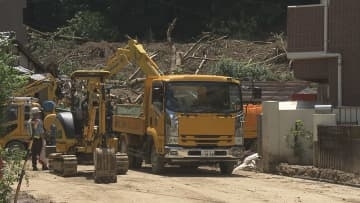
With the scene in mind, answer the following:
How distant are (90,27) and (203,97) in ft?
123

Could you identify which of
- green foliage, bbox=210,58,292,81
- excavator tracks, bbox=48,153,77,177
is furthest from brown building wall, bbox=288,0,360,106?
green foliage, bbox=210,58,292,81

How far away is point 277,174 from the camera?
76.4 feet

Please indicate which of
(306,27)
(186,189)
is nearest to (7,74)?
(186,189)

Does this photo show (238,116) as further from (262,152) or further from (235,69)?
(235,69)

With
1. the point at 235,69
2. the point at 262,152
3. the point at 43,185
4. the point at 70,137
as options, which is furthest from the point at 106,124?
the point at 235,69

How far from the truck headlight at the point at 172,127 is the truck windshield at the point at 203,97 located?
19 centimetres

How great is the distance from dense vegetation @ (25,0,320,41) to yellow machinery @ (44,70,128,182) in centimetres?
3130

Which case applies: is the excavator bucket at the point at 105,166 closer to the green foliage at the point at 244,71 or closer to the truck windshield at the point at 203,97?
the truck windshield at the point at 203,97

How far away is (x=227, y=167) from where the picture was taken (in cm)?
2366

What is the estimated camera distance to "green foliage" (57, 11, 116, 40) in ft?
188

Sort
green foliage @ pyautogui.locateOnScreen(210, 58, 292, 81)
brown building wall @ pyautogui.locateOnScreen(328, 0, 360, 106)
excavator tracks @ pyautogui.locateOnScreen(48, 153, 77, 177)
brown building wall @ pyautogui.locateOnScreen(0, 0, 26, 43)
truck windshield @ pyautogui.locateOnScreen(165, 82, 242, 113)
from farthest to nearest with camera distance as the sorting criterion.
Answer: brown building wall @ pyautogui.locateOnScreen(0, 0, 26, 43)
green foliage @ pyautogui.locateOnScreen(210, 58, 292, 81)
brown building wall @ pyautogui.locateOnScreen(328, 0, 360, 106)
truck windshield @ pyautogui.locateOnScreen(165, 82, 242, 113)
excavator tracks @ pyautogui.locateOnScreen(48, 153, 77, 177)

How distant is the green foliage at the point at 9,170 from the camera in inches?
448

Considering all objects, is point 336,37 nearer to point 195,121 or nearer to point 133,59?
point 195,121

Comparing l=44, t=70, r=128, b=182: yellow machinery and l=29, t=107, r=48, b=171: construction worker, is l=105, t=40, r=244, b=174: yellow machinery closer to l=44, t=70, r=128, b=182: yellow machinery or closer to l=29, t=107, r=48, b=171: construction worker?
l=44, t=70, r=128, b=182: yellow machinery
